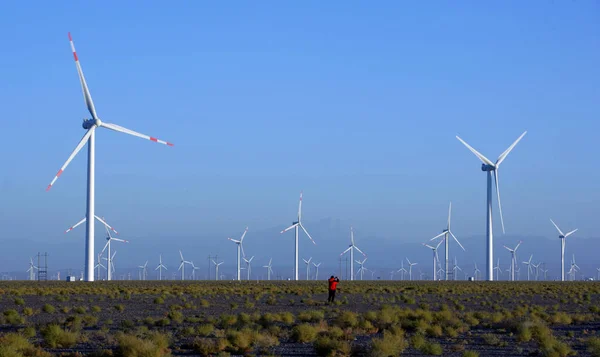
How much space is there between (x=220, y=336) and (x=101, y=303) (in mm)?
24996

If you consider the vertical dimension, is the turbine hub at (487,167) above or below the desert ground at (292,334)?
above

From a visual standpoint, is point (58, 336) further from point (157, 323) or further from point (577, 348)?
point (577, 348)

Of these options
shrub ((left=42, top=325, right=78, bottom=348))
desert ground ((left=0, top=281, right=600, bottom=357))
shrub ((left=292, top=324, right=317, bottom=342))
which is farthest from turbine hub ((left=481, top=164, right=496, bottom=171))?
shrub ((left=42, top=325, right=78, bottom=348))

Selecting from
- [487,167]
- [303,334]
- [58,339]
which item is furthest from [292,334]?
[487,167]

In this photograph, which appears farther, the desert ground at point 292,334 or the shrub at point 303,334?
the shrub at point 303,334

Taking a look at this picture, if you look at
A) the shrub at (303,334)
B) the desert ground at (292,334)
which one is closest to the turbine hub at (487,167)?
the desert ground at (292,334)

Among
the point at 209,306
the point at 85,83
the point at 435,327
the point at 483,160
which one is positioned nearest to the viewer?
the point at 435,327

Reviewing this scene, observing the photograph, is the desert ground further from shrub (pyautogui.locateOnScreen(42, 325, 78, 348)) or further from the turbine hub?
the turbine hub

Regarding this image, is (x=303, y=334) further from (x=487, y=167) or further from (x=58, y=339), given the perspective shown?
(x=487, y=167)

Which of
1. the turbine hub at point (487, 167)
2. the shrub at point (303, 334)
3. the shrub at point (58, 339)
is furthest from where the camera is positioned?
the turbine hub at point (487, 167)

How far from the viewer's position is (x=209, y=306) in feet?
163

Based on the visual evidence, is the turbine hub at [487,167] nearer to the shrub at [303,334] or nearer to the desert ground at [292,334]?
the desert ground at [292,334]

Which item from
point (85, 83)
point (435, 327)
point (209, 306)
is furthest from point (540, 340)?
point (85, 83)

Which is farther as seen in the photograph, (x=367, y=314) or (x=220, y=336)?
(x=367, y=314)
